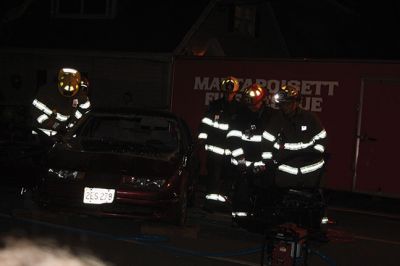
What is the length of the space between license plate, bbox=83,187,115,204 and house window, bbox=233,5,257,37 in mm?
13355

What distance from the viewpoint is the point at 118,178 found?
24.6ft

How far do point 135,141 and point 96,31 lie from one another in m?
10.8

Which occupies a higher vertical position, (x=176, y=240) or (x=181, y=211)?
(x=181, y=211)

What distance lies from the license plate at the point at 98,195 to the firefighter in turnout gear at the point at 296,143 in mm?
1895

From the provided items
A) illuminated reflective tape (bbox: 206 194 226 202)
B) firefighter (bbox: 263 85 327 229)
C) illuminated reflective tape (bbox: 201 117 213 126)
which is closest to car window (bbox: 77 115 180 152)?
illuminated reflective tape (bbox: 201 117 213 126)

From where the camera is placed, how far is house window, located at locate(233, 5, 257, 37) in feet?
66.4

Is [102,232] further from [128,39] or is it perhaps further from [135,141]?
[128,39]

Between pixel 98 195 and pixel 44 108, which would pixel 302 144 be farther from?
pixel 44 108

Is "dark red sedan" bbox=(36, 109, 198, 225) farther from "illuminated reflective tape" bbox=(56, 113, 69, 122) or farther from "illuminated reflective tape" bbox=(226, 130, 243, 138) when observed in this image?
"illuminated reflective tape" bbox=(56, 113, 69, 122)

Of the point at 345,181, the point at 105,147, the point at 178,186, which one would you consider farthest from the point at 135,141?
the point at 345,181

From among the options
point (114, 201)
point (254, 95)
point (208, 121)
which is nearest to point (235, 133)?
point (254, 95)

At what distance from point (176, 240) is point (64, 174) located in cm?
149

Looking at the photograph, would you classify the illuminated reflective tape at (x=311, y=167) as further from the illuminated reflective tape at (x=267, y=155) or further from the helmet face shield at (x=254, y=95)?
the helmet face shield at (x=254, y=95)

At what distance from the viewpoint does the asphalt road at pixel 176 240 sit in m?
6.89
